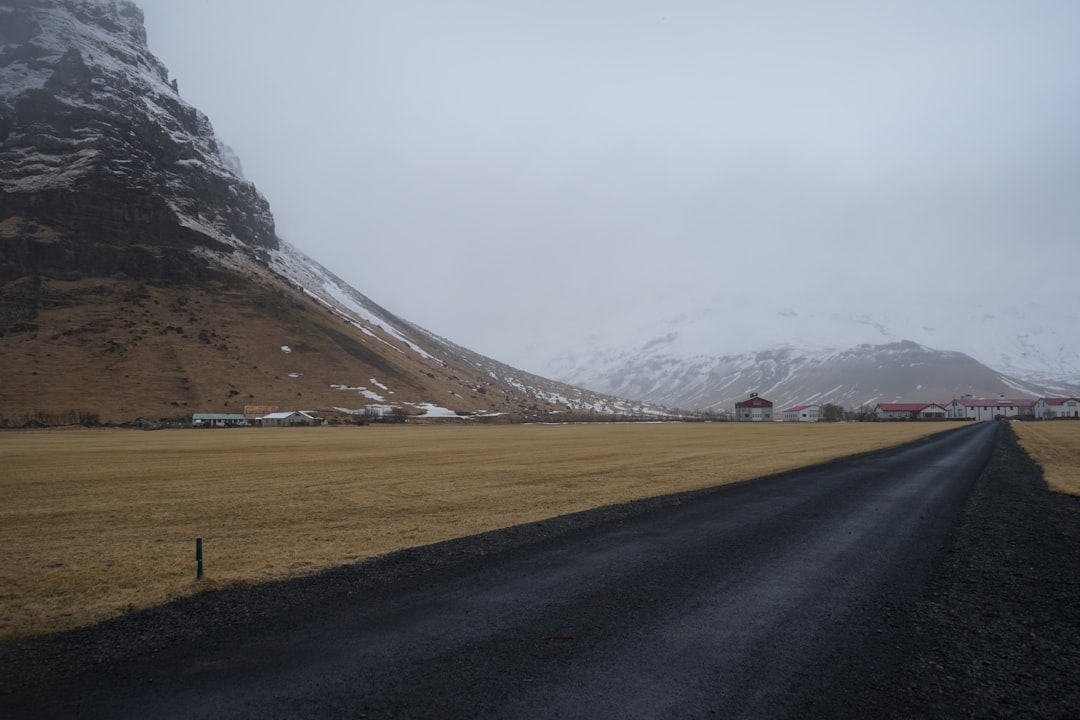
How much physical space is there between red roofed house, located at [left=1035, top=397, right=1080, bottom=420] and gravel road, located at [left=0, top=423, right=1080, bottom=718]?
235 meters

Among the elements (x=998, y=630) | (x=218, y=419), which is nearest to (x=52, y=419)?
(x=218, y=419)

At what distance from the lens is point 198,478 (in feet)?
95.3

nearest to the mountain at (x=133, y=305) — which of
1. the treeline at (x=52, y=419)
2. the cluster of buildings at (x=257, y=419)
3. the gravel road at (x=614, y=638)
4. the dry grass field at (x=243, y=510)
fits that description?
the treeline at (x=52, y=419)

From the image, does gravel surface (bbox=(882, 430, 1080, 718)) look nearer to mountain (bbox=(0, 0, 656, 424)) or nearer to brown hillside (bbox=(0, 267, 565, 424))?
mountain (bbox=(0, 0, 656, 424))

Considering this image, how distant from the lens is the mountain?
116562 mm

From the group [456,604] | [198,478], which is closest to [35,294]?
[198,478]

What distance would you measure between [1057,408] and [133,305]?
289 m

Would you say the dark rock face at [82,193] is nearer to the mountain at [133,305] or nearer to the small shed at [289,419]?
the mountain at [133,305]

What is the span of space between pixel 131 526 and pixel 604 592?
51.8 ft

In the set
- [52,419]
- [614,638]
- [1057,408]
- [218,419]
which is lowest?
[1057,408]

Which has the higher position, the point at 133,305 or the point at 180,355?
the point at 133,305

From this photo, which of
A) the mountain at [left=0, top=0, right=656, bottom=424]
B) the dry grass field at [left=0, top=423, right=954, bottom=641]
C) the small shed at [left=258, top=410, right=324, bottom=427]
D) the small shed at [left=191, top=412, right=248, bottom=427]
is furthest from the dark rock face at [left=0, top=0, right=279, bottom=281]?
the dry grass field at [left=0, top=423, right=954, bottom=641]

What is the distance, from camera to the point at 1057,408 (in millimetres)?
188000

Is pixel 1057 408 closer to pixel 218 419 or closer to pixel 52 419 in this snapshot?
pixel 218 419
